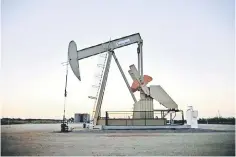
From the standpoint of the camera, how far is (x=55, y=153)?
8.68 meters

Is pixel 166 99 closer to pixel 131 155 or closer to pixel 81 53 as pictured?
pixel 81 53

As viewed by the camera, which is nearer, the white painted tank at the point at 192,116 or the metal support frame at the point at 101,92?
the metal support frame at the point at 101,92

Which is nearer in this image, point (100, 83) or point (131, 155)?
point (131, 155)

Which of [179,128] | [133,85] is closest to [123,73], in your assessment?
[133,85]

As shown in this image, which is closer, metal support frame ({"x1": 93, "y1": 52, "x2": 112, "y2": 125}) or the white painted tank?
metal support frame ({"x1": 93, "y1": 52, "x2": 112, "y2": 125})

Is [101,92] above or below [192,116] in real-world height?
above

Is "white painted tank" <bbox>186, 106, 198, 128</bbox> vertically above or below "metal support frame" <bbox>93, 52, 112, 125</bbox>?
below

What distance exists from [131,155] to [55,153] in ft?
6.29

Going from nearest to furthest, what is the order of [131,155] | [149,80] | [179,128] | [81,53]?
[131,155], [81,53], [179,128], [149,80]

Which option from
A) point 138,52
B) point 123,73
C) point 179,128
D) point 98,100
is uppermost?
point 138,52

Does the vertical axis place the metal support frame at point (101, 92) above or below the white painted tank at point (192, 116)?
above

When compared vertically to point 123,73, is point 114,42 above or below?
above

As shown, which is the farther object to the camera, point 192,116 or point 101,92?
point 192,116

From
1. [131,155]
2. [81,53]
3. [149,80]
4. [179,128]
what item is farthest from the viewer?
[149,80]
